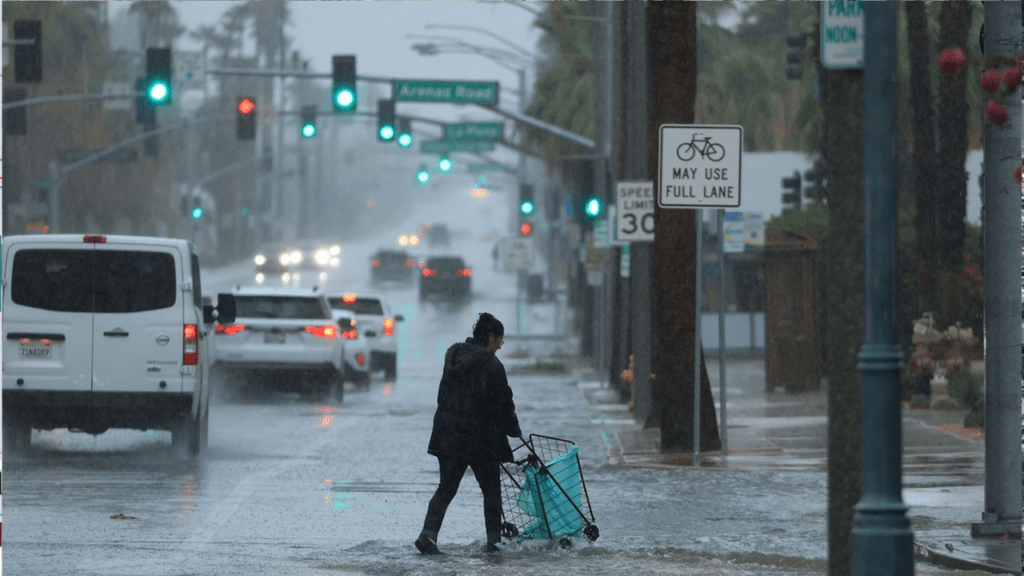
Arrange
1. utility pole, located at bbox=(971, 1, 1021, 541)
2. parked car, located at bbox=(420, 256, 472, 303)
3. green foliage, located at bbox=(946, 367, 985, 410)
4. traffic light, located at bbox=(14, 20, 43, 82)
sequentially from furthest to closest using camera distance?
parked car, located at bbox=(420, 256, 472, 303) → traffic light, located at bbox=(14, 20, 43, 82) → green foliage, located at bbox=(946, 367, 985, 410) → utility pole, located at bbox=(971, 1, 1021, 541)

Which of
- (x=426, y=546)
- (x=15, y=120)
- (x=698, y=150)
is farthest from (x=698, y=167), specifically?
(x=15, y=120)

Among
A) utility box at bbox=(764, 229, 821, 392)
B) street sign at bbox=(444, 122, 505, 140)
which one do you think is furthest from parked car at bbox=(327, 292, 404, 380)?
street sign at bbox=(444, 122, 505, 140)

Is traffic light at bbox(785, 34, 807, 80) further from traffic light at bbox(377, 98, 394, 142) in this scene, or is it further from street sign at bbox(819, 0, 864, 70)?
street sign at bbox(819, 0, 864, 70)

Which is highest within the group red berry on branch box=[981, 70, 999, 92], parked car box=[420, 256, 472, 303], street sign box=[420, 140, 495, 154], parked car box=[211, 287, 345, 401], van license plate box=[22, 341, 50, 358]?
street sign box=[420, 140, 495, 154]

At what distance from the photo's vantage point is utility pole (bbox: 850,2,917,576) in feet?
22.1

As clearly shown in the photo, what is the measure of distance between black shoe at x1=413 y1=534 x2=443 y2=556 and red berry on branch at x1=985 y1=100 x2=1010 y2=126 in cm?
419

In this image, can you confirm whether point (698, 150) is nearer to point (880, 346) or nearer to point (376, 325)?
point (880, 346)

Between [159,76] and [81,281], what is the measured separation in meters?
14.5

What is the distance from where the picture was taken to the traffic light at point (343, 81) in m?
30.1

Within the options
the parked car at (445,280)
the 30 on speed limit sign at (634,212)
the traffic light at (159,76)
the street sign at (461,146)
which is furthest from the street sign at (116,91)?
the 30 on speed limit sign at (634,212)

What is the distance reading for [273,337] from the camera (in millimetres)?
24094

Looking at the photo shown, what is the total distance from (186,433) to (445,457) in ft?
20.6

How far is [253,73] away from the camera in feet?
99.1

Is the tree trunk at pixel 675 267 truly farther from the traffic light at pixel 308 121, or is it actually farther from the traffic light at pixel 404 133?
the traffic light at pixel 308 121
